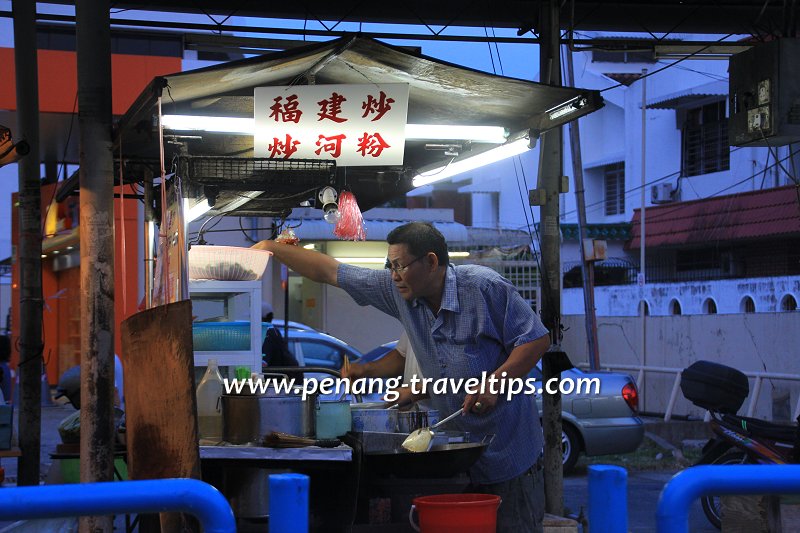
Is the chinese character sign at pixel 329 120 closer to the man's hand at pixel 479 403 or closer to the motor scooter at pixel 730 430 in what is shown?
the man's hand at pixel 479 403

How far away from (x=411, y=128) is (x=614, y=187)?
84.2 ft

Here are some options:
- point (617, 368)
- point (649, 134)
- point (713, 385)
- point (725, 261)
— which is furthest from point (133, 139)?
point (649, 134)

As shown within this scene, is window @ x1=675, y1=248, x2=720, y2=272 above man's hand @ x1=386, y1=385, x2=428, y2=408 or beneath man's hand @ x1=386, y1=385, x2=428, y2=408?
above

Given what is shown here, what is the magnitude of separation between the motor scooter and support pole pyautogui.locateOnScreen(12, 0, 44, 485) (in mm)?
5756

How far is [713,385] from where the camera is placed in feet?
29.2

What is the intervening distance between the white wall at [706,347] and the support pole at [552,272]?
254 inches

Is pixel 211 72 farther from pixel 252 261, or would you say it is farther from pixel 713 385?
pixel 713 385

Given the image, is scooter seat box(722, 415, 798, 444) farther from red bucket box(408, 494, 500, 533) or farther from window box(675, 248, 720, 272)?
window box(675, 248, 720, 272)

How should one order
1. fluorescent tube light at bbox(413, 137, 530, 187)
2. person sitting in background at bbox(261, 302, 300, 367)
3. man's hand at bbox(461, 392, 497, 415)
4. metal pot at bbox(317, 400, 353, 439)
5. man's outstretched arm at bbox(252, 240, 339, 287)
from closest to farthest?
man's hand at bbox(461, 392, 497, 415) → metal pot at bbox(317, 400, 353, 439) → man's outstretched arm at bbox(252, 240, 339, 287) → fluorescent tube light at bbox(413, 137, 530, 187) → person sitting in background at bbox(261, 302, 300, 367)

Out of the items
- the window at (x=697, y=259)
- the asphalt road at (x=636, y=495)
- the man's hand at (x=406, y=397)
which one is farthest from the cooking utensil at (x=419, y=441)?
the window at (x=697, y=259)

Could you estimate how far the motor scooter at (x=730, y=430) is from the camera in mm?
8148

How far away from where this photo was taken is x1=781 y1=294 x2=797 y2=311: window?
63.4 ft

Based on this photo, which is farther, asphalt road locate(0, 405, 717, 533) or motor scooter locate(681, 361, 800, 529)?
asphalt road locate(0, 405, 717, 533)

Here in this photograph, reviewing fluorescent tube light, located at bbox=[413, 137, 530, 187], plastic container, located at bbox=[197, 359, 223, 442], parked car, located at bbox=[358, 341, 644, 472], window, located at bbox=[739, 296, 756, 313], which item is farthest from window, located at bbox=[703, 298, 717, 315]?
plastic container, located at bbox=[197, 359, 223, 442]
